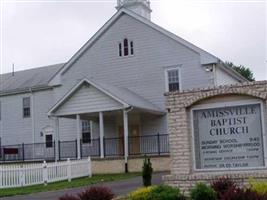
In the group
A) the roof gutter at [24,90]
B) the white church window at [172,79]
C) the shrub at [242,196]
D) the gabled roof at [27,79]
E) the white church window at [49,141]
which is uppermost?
the gabled roof at [27,79]

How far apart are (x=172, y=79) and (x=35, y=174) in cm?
1192

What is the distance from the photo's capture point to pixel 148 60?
30844mm

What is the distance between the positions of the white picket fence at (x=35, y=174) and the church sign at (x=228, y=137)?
10521 mm

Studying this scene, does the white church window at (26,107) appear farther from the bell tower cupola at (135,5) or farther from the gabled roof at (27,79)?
the bell tower cupola at (135,5)

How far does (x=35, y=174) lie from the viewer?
21.1 metres

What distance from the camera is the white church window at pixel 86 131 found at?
3281 centimetres

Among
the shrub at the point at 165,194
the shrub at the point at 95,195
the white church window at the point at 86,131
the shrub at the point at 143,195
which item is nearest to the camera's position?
A: the shrub at the point at 95,195

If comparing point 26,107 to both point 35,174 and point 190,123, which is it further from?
point 190,123

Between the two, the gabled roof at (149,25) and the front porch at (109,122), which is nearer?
the front porch at (109,122)

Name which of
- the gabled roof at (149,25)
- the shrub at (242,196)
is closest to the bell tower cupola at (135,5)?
the gabled roof at (149,25)

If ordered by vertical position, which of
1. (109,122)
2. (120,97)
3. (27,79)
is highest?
(27,79)

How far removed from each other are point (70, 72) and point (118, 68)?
4.02m

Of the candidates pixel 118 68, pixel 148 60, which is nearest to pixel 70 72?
pixel 118 68

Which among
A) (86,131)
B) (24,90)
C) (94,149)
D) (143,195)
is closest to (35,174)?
(94,149)
